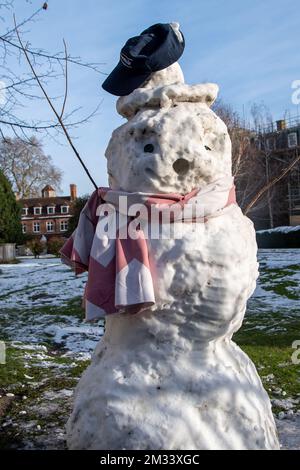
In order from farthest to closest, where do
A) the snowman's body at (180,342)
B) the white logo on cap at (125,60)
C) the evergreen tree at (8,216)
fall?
the evergreen tree at (8,216)
the white logo on cap at (125,60)
the snowman's body at (180,342)

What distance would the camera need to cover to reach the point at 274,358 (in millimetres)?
6469

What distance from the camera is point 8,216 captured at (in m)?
26.1

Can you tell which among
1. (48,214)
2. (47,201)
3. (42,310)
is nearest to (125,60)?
(42,310)

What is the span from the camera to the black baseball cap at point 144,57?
3102 mm

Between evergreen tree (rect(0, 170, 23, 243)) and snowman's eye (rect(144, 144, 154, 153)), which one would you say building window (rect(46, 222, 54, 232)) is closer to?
evergreen tree (rect(0, 170, 23, 243))

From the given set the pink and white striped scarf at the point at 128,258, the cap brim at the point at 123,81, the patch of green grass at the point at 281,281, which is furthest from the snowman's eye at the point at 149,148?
the patch of green grass at the point at 281,281

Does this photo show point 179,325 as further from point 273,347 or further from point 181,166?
point 273,347

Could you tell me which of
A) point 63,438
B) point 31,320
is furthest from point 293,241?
point 63,438

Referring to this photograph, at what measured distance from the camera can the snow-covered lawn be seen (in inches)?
170

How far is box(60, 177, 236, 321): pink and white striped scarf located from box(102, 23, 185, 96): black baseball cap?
A: 72 centimetres

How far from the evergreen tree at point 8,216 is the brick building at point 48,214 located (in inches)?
1082

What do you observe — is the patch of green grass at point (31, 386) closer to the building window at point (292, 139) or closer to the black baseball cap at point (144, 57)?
the black baseball cap at point (144, 57)
